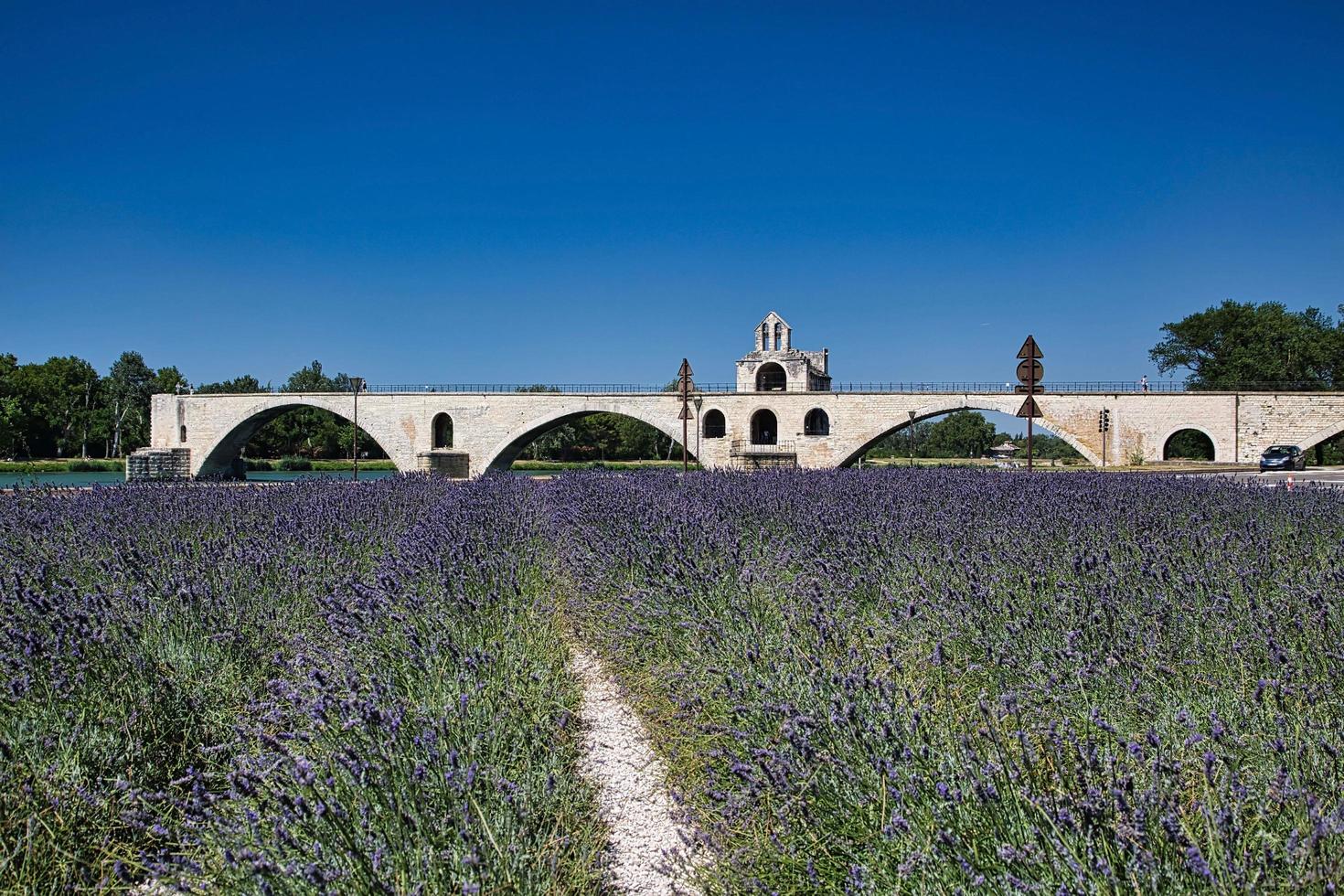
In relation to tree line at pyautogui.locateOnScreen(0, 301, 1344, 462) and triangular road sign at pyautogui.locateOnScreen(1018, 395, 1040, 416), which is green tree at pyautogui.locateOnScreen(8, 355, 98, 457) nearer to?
tree line at pyautogui.locateOnScreen(0, 301, 1344, 462)

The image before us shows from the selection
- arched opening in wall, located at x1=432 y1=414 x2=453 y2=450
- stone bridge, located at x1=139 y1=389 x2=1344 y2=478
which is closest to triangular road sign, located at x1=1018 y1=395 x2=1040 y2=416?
stone bridge, located at x1=139 y1=389 x2=1344 y2=478

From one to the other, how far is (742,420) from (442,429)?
599 inches

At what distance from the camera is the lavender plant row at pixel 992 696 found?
1530 millimetres

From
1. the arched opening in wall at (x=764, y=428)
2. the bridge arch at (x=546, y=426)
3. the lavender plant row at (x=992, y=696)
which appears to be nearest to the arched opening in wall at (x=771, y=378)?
the arched opening in wall at (x=764, y=428)

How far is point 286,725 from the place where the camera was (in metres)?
2.65

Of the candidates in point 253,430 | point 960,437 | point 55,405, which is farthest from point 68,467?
point 960,437

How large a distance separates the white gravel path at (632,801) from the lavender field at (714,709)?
0.24ft

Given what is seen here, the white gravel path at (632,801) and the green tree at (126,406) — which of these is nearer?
the white gravel path at (632,801)

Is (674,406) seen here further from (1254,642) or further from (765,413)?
(1254,642)

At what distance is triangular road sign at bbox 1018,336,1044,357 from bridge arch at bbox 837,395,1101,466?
851 inches

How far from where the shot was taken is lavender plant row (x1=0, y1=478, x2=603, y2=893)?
5.77 ft

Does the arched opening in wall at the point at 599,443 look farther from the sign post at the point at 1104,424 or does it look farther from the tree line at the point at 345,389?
the sign post at the point at 1104,424

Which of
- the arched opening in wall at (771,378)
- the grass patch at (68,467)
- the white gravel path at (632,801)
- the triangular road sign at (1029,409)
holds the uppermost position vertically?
the arched opening in wall at (771,378)

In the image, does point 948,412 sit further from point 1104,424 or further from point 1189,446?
point 1189,446
